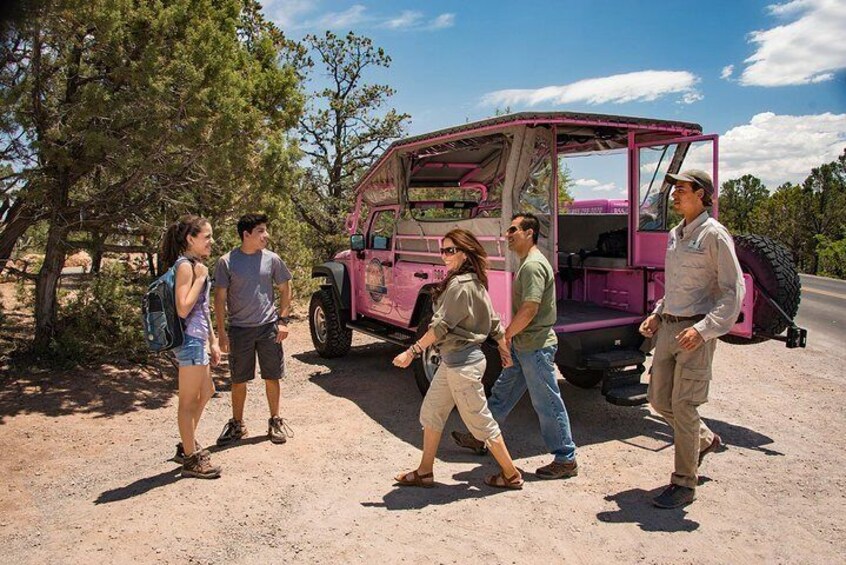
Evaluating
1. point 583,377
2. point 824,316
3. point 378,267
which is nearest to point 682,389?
point 583,377

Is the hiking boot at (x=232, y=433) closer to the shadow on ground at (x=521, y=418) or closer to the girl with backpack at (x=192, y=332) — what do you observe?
the girl with backpack at (x=192, y=332)

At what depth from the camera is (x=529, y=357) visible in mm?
4957

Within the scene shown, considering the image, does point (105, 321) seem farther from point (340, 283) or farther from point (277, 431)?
point (277, 431)

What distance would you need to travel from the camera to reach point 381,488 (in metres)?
4.73

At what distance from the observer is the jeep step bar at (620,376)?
5.53 metres

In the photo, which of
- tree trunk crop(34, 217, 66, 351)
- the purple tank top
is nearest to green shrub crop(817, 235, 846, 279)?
tree trunk crop(34, 217, 66, 351)

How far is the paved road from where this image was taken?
11189 millimetres

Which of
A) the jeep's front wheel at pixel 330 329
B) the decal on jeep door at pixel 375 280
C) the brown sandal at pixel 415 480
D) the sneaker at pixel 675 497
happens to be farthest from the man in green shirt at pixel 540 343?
the jeep's front wheel at pixel 330 329

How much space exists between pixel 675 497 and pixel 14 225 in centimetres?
725

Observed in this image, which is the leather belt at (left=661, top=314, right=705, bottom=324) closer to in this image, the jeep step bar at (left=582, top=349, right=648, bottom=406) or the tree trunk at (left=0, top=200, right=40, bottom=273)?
the jeep step bar at (left=582, top=349, right=648, bottom=406)

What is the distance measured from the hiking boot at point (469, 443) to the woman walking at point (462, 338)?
0.86 m

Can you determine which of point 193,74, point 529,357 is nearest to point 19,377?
point 193,74

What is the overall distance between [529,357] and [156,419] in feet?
12.1

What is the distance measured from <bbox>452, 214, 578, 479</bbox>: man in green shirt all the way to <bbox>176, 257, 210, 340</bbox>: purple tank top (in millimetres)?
2078
